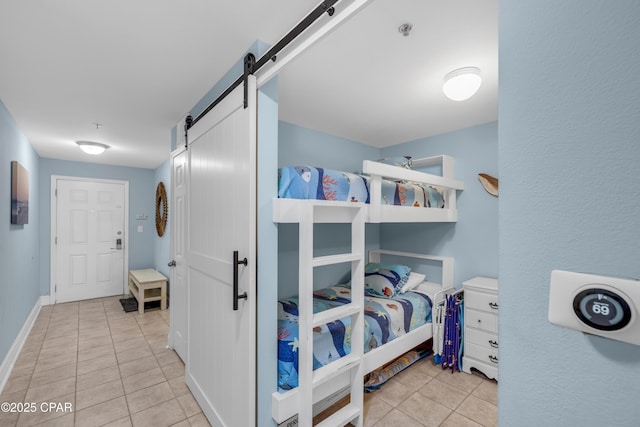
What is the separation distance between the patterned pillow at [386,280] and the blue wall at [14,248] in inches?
126

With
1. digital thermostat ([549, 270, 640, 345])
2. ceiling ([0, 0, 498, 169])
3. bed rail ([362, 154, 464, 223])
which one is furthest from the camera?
bed rail ([362, 154, 464, 223])

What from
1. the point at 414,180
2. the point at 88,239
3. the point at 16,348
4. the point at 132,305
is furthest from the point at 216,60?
the point at 88,239

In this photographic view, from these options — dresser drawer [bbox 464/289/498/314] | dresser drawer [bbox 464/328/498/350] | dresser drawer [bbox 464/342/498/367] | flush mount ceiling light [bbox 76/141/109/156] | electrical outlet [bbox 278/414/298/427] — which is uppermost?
flush mount ceiling light [bbox 76/141/109/156]

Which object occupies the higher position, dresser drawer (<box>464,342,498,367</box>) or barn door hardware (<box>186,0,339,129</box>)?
barn door hardware (<box>186,0,339,129</box>)

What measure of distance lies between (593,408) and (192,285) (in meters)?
2.32

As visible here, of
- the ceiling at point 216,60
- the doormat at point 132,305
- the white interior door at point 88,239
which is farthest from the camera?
the white interior door at point 88,239

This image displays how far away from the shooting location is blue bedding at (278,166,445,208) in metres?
1.68

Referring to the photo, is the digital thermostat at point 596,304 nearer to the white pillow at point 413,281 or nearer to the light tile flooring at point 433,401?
the light tile flooring at point 433,401

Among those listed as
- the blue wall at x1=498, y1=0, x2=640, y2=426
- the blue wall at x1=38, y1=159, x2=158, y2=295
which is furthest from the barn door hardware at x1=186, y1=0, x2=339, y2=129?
the blue wall at x1=38, y1=159, x2=158, y2=295

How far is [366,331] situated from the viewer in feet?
6.93

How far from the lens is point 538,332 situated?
536mm

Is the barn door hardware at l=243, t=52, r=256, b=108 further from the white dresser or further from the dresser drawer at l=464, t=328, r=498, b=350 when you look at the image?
the dresser drawer at l=464, t=328, r=498, b=350

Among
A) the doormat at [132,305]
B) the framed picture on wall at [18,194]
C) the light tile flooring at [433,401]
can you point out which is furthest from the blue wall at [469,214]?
the framed picture on wall at [18,194]

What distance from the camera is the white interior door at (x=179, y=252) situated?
250 centimetres
